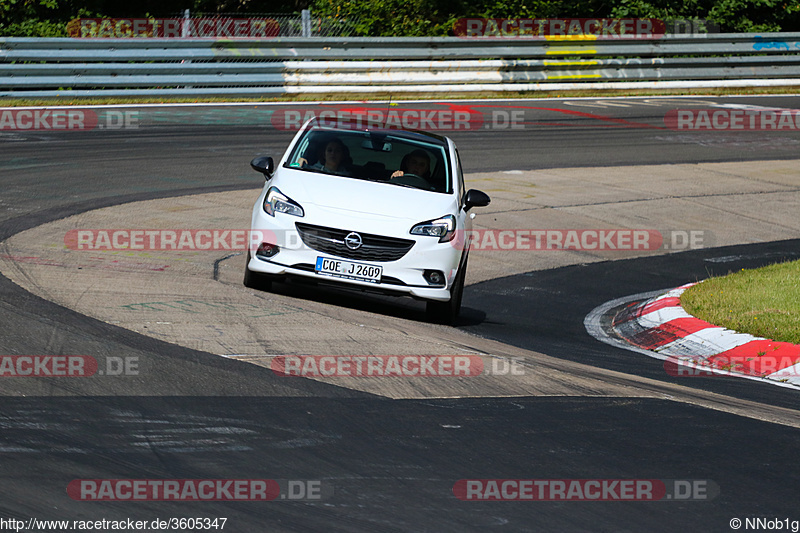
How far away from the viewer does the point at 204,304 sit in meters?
7.95

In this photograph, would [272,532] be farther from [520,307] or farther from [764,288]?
[764,288]

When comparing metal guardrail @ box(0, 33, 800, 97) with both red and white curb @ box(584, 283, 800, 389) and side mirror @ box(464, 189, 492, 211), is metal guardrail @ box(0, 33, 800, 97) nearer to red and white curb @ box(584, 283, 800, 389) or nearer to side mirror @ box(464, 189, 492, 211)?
side mirror @ box(464, 189, 492, 211)

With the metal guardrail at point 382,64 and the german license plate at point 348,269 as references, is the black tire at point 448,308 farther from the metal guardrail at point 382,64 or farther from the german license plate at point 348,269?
the metal guardrail at point 382,64

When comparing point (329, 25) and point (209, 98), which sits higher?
point (329, 25)

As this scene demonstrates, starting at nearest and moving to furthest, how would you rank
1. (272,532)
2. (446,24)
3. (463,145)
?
(272,532) < (463,145) < (446,24)

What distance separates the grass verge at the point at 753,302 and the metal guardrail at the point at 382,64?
13248 mm

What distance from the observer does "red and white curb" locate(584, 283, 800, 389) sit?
25.6ft

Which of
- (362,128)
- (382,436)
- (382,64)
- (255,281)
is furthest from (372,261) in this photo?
(382,64)

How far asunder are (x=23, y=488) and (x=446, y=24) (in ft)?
79.1

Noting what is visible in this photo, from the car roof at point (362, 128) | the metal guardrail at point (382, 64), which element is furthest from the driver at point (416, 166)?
the metal guardrail at point (382, 64)

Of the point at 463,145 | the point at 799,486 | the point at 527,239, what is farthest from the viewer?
the point at 463,145

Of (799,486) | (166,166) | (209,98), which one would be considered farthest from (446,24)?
(799,486)

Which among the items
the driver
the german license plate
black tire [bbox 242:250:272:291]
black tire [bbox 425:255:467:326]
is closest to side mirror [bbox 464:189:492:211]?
the driver

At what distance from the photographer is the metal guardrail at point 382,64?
64.0 ft
